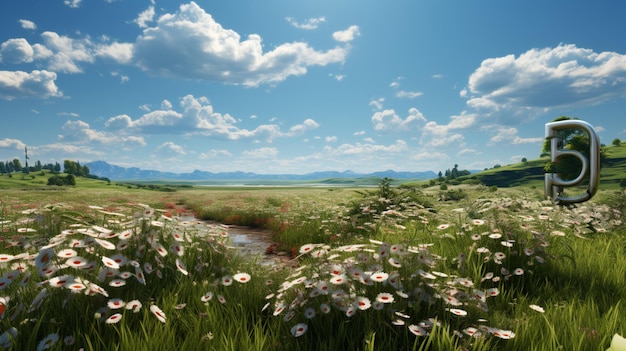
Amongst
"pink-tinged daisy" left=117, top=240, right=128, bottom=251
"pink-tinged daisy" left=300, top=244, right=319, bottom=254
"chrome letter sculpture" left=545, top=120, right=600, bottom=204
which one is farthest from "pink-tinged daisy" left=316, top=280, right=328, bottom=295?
"chrome letter sculpture" left=545, top=120, right=600, bottom=204

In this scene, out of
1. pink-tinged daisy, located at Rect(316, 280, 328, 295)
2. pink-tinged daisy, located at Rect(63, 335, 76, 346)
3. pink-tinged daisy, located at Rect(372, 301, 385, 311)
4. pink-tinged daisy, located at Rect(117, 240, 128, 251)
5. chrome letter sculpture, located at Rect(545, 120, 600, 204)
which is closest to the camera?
pink-tinged daisy, located at Rect(63, 335, 76, 346)

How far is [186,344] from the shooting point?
257cm

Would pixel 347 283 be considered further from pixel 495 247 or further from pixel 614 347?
pixel 495 247

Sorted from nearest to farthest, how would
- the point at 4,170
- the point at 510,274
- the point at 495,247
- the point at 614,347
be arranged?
the point at 614,347, the point at 510,274, the point at 495,247, the point at 4,170

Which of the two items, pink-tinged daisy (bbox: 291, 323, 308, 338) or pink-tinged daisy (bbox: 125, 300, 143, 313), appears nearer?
pink-tinged daisy (bbox: 291, 323, 308, 338)

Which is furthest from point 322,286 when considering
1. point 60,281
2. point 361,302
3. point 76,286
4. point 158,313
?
point 60,281

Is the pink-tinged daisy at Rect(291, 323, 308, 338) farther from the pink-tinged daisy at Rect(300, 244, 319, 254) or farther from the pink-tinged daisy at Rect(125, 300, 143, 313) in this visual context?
the pink-tinged daisy at Rect(125, 300, 143, 313)

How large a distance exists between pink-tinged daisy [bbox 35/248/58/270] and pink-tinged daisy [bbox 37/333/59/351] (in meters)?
0.62

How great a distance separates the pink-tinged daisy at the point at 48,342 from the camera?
7.44 feet

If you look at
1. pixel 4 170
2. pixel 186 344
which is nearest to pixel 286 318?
pixel 186 344

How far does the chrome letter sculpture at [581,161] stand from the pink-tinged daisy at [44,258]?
630cm

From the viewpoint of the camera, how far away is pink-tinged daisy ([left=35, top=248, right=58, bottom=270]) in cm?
271

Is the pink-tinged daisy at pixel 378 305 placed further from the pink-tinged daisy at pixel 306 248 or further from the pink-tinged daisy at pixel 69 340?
the pink-tinged daisy at pixel 69 340

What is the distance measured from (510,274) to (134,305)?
3795 millimetres
